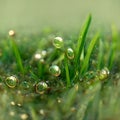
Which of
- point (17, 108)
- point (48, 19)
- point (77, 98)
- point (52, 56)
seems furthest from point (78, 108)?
point (48, 19)

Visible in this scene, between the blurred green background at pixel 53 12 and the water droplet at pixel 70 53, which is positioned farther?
the blurred green background at pixel 53 12

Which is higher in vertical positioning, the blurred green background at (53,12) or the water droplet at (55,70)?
the water droplet at (55,70)

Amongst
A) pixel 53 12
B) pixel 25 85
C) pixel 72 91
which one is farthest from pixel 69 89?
pixel 53 12

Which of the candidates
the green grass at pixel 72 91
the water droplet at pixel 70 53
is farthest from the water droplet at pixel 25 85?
the water droplet at pixel 70 53

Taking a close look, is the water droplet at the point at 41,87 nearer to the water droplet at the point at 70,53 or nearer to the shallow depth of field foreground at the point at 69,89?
the shallow depth of field foreground at the point at 69,89

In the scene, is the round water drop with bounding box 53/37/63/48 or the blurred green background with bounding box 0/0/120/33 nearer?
the round water drop with bounding box 53/37/63/48

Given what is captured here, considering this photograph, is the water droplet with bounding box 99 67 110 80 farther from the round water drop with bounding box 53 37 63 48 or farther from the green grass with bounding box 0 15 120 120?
the round water drop with bounding box 53 37 63 48

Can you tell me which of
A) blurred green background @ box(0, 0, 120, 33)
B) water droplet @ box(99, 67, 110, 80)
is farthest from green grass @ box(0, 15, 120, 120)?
blurred green background @ box(0, 0, 120, 33)

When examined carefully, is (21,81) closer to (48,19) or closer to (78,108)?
(78,108)
